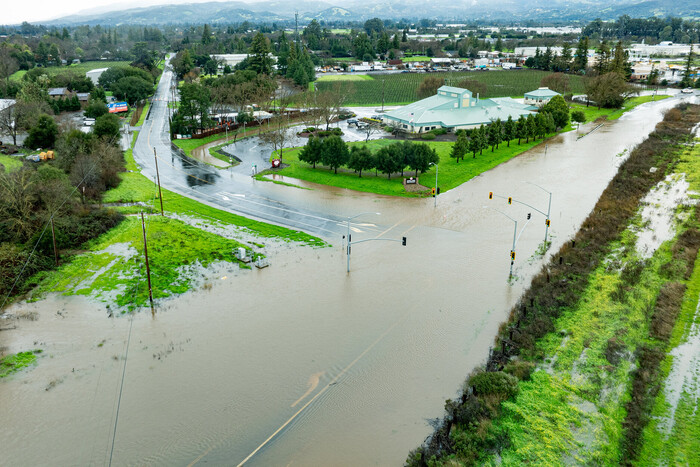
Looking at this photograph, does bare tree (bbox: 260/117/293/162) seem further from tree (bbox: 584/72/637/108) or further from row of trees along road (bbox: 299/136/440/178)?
tree (bbox: 584/72/637/108)

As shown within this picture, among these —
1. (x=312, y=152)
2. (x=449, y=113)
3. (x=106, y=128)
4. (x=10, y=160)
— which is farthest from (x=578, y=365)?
(x=449, y=113)

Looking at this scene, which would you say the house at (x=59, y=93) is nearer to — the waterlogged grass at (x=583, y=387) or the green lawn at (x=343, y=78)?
the green lawn at (x=343, y=78)

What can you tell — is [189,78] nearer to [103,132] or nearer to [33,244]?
[103,132]

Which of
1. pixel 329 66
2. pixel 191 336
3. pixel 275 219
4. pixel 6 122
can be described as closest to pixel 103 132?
pixel 6 122

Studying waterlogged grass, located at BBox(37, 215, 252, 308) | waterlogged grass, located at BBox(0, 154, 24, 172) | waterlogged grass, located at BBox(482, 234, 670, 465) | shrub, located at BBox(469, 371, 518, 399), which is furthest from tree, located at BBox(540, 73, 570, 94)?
shrub, located at BBox(469, 371, 518, 399)

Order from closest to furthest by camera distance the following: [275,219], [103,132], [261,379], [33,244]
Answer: [261,379], [33,244], [275,219], [103,132]

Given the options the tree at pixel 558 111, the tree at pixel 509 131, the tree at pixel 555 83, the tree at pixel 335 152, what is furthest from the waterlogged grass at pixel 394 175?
the tree at pixel 555 83
